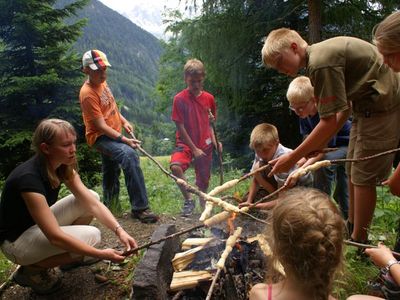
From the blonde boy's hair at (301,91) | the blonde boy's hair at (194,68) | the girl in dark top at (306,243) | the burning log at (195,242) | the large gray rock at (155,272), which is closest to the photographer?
the girl in dark top at (306,243)

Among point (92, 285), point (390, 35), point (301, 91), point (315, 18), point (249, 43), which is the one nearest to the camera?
point (390, 35)

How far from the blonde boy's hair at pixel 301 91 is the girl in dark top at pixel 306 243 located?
172 cm

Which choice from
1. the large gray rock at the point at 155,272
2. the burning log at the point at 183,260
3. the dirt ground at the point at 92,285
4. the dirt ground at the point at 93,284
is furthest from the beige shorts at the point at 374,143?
the dirt ground at the point at 92,285

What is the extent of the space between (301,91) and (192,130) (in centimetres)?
163

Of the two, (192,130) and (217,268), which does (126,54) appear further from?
(217,268)

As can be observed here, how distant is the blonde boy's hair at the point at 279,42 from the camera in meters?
2.33

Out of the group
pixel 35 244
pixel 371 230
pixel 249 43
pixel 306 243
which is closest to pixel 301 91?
pixel 371 230

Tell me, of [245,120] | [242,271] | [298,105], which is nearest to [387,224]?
[298,105]

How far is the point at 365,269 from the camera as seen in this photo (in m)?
2.67

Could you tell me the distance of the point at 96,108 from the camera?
367 centimetres

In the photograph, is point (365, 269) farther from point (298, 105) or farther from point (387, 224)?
point (298, 105)

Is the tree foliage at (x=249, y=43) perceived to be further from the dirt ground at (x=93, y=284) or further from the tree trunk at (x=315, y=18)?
the dirt ground at (x=93, y=284)

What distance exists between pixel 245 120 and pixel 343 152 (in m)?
4.02

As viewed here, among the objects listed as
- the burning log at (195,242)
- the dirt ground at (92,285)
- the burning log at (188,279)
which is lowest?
the dirt ground at (92,285)
